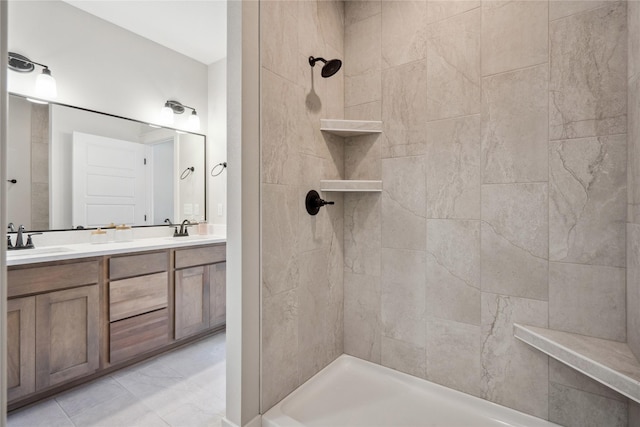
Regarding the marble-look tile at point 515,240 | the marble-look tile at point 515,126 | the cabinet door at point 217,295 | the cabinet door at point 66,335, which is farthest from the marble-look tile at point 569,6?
the cabinet door at point 66,335

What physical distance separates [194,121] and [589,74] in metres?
3.09

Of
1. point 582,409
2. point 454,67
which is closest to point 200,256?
point 454,67

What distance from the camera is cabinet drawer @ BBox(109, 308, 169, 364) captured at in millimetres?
2018

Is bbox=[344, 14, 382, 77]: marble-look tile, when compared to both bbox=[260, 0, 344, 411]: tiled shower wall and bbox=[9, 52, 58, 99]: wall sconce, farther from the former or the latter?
bbox=[9, 52, 58, 99]: wall sconce

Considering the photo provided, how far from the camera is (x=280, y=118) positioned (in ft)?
4.63

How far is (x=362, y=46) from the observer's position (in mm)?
1806

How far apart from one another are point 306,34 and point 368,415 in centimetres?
195

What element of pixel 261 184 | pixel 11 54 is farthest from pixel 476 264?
pixel 11 54

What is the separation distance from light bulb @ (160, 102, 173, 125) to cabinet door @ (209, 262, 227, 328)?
1496mm

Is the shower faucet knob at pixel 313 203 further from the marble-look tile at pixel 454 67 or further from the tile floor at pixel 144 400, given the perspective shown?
the tile floor at pixel 144 400

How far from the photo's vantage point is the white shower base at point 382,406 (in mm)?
1340

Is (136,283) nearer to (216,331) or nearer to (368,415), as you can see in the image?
(216,331)

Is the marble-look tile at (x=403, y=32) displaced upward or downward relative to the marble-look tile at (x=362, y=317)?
upward

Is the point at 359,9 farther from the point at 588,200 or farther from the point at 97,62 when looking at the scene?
the point at 97,62
